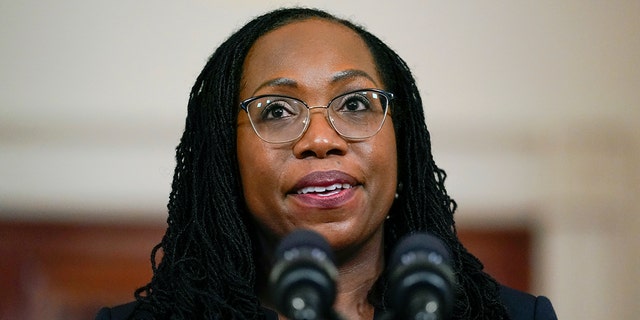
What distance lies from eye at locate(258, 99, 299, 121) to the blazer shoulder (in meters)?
0.52

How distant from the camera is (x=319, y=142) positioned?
1.69 metres

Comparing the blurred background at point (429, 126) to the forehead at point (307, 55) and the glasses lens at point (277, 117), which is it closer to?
the forehead at point (307, 55)

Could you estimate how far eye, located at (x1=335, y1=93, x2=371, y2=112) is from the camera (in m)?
1.76

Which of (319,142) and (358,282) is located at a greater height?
(319,142)

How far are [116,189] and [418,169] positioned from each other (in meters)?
1.47

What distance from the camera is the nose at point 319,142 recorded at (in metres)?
Result: 1.69

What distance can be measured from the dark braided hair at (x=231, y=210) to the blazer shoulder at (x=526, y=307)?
73 millimetres

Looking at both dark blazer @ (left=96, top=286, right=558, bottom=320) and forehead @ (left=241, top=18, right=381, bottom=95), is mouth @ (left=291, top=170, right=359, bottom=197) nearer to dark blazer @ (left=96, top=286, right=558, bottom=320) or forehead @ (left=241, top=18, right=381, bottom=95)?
forehead @ (left=241, top=18, right=381, bottom=95)

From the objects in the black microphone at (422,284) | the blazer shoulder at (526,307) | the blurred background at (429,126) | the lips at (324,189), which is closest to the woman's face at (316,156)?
the lips at (324,189)

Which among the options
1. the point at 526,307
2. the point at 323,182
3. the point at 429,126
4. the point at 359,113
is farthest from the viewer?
the point at 429,126

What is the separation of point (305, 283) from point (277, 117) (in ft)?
2.28

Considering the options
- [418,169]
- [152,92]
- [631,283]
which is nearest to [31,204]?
[152,92]

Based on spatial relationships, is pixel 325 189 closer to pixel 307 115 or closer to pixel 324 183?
pixel 324 183

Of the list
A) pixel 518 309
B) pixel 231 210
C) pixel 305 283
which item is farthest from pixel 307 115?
pixel 305 283
